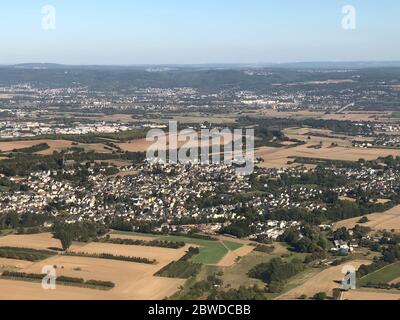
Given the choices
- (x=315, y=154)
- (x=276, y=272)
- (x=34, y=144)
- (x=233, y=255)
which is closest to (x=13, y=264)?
(x=233, y=255)

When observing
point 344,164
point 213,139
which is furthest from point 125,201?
point 213,139

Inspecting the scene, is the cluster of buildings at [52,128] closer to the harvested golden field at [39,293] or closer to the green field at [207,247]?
the green field at [207,247]

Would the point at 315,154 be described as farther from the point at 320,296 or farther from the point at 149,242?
the point at 320,296

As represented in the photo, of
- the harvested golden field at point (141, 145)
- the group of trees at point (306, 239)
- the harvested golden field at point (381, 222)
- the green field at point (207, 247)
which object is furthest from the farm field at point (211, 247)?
the harvested golden field at point (141, 145)

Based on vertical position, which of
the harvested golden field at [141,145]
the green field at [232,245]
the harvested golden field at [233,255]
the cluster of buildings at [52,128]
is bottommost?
the green field at [232,245]

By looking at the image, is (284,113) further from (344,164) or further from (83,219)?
(83,219)
